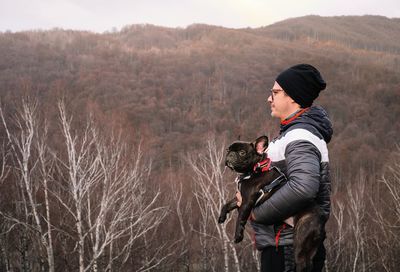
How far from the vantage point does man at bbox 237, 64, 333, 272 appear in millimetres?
2081

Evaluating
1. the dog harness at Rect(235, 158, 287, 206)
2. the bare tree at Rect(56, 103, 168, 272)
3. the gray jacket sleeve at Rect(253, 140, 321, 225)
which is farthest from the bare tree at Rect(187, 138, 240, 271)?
the gray jacket sleeve at Rect(253, 140, 321, 225)

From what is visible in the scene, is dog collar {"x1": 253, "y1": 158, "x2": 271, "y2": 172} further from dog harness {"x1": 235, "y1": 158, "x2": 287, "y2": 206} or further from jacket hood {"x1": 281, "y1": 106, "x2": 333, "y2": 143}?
jacket hood {"x1": 281, "y1": 106, "x2": 333, "y2": 143}

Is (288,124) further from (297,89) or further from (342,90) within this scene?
(342,90)

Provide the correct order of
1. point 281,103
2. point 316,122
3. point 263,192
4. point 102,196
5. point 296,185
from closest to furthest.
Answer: point 296,185, point 263,192, point 316,122, point 281,103, point 102,196

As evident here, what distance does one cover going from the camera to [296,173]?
6.81ft

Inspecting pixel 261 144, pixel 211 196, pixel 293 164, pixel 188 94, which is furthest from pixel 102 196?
pixel 188 94

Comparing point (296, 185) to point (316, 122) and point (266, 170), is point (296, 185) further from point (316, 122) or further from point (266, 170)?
point (316, 122)

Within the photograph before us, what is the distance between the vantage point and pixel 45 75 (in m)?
104

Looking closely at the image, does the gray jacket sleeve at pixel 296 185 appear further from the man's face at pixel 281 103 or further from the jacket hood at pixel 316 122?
the man's face at pixel 281 103

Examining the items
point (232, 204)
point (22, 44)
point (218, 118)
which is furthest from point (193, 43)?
point (232, 204)

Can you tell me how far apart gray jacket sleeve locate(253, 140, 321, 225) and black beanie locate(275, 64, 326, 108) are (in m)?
0.35

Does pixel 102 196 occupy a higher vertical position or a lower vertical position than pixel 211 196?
higher

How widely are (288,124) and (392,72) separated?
506 feet

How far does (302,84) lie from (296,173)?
581 mm
